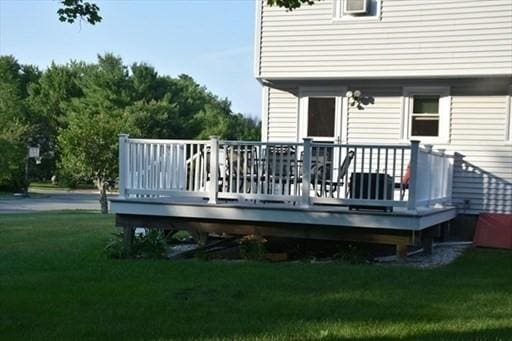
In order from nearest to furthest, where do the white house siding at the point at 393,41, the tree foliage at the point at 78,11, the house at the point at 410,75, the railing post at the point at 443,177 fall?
the tree foliage at the point at 78,11 → the railing post at the point at 443,177 → the white house siding at the point at 393,41 → the house at the point at 410,75

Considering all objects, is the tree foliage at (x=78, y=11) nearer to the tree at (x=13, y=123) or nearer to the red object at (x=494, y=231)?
the red object at (x=494, y=231)

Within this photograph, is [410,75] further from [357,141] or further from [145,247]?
[145,247]

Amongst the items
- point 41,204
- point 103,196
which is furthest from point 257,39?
point 41,204

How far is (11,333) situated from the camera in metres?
4.87

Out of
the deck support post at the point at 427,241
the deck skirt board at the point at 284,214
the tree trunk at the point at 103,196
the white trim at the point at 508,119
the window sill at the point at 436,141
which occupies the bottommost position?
the tree trunk at the point at 103,196

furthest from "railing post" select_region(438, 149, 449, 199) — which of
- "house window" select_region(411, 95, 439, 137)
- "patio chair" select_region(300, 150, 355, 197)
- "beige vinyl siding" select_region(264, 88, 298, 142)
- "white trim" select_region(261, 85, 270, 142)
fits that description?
"white trim" select_region(261, 85, 270, 142)

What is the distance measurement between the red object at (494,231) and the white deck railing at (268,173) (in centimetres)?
161

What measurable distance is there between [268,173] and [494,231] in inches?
178

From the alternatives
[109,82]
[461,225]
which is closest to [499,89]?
[461,225]

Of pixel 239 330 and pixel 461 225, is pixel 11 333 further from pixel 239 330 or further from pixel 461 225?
pixel 461 225

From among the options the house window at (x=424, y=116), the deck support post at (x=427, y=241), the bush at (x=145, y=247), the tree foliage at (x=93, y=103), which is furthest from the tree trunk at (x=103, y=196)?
the deck support post at (x=427, y=241)

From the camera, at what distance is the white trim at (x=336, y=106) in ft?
40.9

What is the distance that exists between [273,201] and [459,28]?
188 inches

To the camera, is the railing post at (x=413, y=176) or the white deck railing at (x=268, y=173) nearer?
the railing post at (x=413, y=176)
